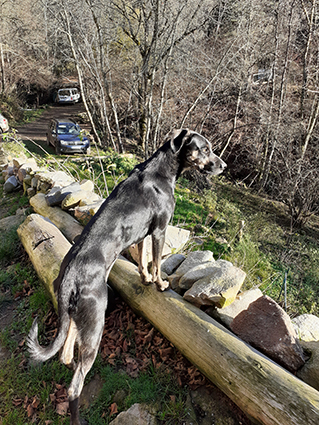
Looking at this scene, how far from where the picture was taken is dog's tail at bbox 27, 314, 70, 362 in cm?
245

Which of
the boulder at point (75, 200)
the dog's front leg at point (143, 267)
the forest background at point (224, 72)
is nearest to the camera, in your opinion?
the dog's front leg at point (143, 267)

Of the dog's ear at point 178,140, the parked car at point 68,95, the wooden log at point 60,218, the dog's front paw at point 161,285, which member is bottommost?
the wooden log at point 60,218

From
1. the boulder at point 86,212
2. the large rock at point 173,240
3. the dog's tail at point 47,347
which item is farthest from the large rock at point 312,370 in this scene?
the boulder at point 86,212

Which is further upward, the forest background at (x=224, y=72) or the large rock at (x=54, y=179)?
the forest background at (x=224, y=72)

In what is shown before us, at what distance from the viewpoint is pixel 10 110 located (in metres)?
24.0

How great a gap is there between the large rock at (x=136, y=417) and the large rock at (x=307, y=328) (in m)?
1.80

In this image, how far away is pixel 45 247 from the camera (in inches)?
175

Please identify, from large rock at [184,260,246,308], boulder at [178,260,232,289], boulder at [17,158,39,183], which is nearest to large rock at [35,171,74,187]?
boulder at [17,158,39,183]

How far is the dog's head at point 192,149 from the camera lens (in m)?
3.48

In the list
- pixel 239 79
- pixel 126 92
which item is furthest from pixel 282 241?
pixel 126 92

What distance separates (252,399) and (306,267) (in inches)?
232

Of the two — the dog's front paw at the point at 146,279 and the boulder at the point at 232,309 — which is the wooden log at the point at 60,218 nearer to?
the dog's front paw at the point at 146,279

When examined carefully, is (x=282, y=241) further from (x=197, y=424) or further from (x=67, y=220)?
(x=197, y=424)

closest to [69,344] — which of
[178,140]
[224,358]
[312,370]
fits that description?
[224,358]
